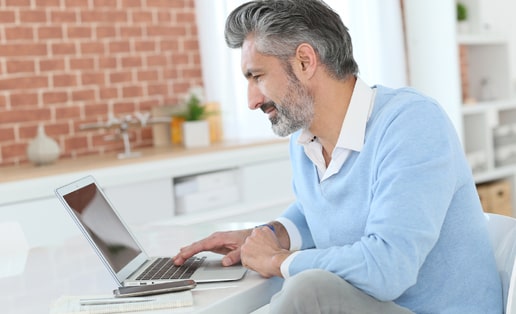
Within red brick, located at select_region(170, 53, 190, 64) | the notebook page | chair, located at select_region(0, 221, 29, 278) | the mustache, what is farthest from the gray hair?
red brick, located at select_region(170, 53, 190, 64)

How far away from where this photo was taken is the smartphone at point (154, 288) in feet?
5.58

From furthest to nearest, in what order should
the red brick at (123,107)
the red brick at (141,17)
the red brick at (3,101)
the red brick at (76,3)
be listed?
the red brick at (141,17)
the red brick at (123,107)
the red brick at (76,3)
the red brick at (3,101)

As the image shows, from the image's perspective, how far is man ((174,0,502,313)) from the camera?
172 centimetres

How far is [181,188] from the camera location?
4133 mm

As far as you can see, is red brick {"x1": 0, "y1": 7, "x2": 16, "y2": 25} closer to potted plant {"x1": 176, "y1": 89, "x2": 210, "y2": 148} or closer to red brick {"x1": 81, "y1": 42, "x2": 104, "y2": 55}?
red brick {"x1": 81, "y1": 42, "x2": 104, "y2": 55}

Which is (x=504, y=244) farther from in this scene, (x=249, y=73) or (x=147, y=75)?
(x=147, y=75)

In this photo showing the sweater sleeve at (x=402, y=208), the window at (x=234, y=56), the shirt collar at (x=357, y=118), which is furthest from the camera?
the window at (x=234, y=56)

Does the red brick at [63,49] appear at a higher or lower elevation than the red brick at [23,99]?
higher

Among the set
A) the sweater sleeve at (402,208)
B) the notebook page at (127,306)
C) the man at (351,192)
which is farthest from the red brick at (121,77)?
the notebook page at (127,306)

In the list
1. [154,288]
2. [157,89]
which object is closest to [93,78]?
[157,89]

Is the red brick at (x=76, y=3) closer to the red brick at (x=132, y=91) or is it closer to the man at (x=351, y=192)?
the red brick at (x=132, y=91)

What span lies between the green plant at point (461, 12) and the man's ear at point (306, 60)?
3863 mm

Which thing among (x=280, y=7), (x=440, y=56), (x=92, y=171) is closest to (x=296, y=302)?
(x=280, y=7)

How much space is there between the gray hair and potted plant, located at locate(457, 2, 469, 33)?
382cm
